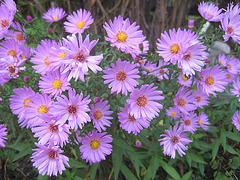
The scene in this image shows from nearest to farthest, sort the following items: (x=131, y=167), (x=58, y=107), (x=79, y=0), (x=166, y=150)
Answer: (x=58, y=107) → (x=166, y=150) → (x=131, y=167) → (x=79, y=0)

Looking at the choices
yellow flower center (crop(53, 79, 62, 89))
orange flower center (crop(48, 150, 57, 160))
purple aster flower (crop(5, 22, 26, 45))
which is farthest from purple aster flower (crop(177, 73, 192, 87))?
purple aster flower (crop(5, 22, 26, 45))

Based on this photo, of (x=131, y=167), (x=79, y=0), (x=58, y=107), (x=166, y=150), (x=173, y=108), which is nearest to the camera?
(x=58, y=107)

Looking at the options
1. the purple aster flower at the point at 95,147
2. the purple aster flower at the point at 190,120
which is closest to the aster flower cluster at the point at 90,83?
the purple aster flower at the point at 95,147

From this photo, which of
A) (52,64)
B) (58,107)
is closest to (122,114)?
(58,107)

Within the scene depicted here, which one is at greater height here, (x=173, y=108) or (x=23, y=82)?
(x=23, y=82)

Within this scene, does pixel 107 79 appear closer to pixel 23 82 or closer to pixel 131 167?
pixel 23 82

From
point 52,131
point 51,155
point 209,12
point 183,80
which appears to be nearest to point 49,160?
point 51,155

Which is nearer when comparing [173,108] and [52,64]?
[52,64]
